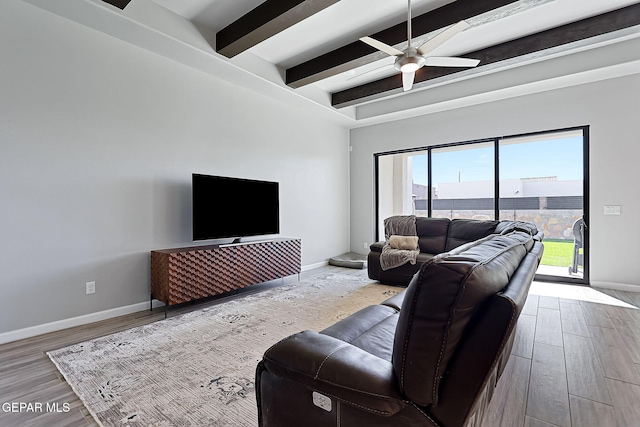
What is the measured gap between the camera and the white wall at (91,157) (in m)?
2.66

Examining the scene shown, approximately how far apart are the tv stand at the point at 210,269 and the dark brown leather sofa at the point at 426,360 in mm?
2406

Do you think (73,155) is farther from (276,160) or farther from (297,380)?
(297,380)

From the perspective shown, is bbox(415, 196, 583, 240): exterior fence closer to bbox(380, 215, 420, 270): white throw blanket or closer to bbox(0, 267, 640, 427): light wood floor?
bbox(380, 215, 420, 270): white throw blanket

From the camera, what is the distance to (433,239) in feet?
15.1

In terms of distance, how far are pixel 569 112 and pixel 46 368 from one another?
21.9ft

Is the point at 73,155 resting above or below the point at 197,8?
below

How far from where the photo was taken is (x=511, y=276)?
3.69 feet

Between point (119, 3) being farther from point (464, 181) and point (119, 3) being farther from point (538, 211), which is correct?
point (538, 211)

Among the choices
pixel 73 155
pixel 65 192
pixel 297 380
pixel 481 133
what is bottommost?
pixel 297 380

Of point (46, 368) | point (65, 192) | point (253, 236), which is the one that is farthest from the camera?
point (253, 236)

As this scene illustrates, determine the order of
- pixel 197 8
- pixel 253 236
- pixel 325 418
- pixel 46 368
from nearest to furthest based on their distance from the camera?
pixel 325 418, pixel 46 368, pixel 197 8, pixel 253 236

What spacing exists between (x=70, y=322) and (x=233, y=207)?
6.65 ft

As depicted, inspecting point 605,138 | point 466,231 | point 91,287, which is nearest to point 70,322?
point 91,287

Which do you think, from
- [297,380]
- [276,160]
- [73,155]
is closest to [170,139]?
[73,155]
